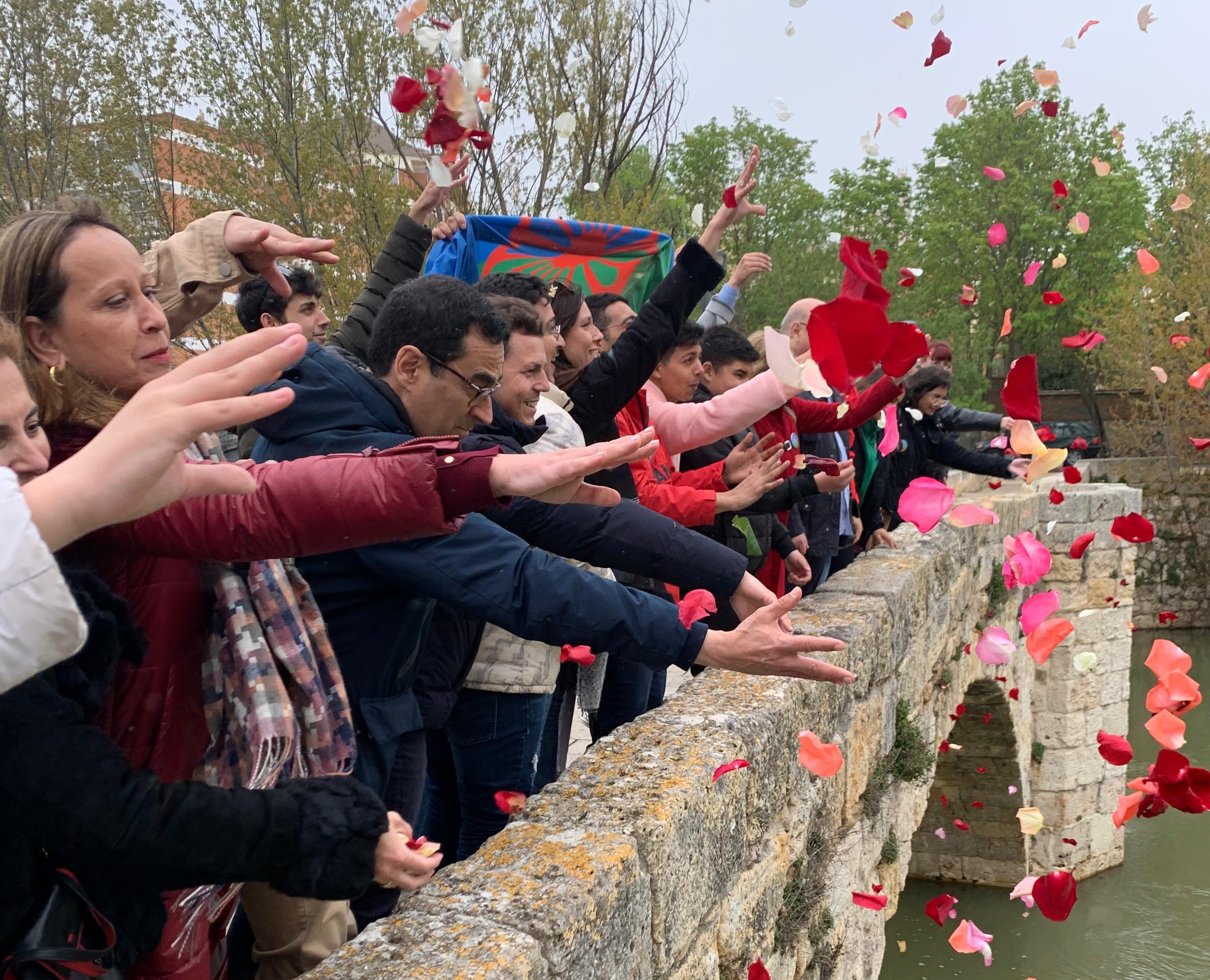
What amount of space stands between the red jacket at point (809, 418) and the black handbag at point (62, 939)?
3.04 m

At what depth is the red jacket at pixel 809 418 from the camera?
4148mm

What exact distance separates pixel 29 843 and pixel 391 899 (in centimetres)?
117

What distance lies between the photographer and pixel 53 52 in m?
10.7

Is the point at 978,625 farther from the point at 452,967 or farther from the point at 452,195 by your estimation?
the point at 452,967

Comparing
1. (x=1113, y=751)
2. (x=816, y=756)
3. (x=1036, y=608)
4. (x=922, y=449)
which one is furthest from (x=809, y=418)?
(x=922, y=449)

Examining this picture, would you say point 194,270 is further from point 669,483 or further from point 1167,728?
point 1167,728

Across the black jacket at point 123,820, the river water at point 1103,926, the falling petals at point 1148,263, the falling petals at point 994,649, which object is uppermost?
the falling petals at point 1148,263

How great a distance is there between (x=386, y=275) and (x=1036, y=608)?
3.07 m

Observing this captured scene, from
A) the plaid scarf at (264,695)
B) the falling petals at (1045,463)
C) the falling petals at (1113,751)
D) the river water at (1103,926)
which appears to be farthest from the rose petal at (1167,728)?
the river water at (1103,926)

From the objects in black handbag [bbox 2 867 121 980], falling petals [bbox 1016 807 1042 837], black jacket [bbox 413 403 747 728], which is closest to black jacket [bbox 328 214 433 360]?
black jacket [bbox 413 403 747 728]

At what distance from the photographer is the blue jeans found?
104 inches

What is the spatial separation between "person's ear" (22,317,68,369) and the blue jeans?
4.43 feet

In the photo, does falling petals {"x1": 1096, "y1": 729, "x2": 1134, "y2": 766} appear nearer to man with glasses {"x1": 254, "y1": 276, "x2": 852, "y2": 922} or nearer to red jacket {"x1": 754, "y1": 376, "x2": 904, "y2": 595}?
red jacket {"x1": 754, "y1": 376, "x2": 904, "y2": 595}

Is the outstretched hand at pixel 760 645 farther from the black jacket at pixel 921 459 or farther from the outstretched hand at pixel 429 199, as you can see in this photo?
the black jacket at pixel 921 459
